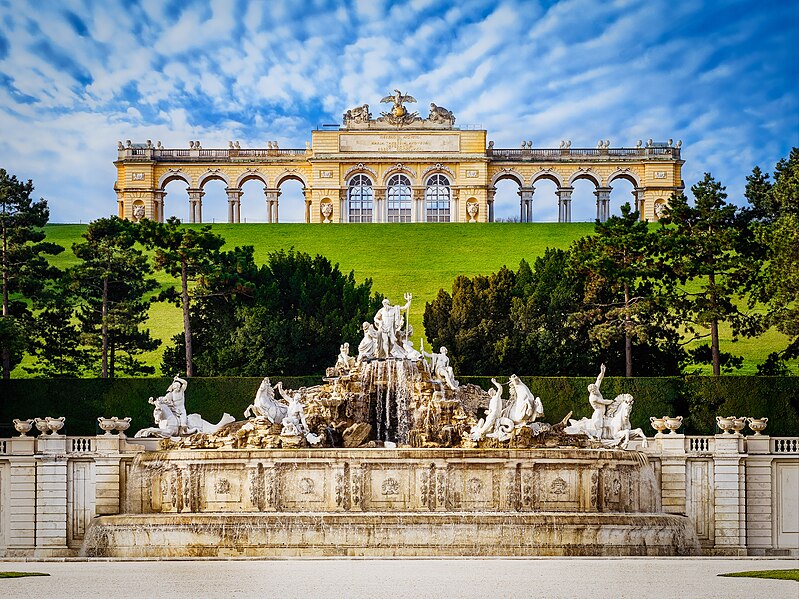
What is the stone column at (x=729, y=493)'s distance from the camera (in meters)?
28.3

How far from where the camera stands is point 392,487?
88.3ft

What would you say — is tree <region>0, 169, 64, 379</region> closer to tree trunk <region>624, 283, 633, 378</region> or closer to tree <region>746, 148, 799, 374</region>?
tree trunk <region>624, 283, 633, 378</region>

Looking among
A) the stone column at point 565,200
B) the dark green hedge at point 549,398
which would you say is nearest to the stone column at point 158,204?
the stone column at point 565,200

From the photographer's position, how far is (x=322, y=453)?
89.0ft

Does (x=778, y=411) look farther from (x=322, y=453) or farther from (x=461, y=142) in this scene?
(x=461, y=142)

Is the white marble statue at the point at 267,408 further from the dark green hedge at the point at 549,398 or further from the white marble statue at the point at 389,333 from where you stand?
the dark green hedge at the point at 549,398

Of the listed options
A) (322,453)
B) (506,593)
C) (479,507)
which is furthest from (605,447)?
(506,593)

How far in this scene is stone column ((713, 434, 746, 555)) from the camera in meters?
28.3

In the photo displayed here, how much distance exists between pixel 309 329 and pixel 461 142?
26397 millimetres

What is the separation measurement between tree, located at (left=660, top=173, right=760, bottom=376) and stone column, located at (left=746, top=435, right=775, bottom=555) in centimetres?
1013

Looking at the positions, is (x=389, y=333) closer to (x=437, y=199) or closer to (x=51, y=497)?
(x=51, y=497)

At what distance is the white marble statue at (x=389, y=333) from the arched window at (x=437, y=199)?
3415 centimetres

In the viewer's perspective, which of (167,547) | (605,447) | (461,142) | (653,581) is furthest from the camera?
(461,142)

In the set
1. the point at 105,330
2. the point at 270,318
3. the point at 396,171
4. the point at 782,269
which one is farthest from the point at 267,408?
the point at 396,171
